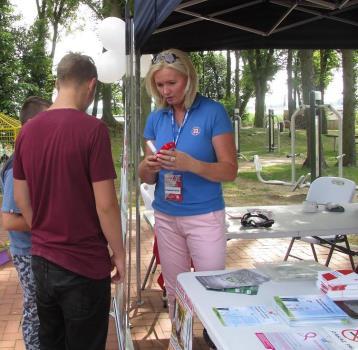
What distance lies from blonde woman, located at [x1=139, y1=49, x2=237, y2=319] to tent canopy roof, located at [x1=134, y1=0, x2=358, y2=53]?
782 mm

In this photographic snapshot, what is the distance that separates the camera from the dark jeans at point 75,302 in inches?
73.3

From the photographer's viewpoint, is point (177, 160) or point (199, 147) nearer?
point (177, 160)

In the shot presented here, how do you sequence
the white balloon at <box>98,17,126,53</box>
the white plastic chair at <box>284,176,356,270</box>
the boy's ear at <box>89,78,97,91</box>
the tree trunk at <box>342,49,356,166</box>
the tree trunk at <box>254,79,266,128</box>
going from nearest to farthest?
the boy's ear at <box>89,78,97,91</box>
the white balloon at <box>98,17,126,53</box>
the white plastic chair at <box>284,176,356,270</box>
the tree trunk at <box>342,49,356,166</box>
the tree trunk at <box>254,79,266,128</box>

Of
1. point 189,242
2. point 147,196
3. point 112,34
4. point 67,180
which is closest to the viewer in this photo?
point 67,180

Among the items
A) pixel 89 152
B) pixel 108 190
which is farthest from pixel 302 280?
pixel 89 152

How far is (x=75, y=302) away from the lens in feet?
6.12

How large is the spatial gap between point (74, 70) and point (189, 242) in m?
1.02

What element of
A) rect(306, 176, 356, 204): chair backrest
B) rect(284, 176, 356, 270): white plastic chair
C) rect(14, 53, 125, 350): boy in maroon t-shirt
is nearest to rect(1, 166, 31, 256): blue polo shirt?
rect(14, 53, 125, 350): boy in maroon t-shirt

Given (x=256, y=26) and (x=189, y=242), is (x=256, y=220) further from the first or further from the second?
(x=256, y=26)

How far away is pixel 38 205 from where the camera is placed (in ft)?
6.14

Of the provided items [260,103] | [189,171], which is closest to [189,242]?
[189,171]

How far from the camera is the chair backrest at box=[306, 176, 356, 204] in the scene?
4.43m

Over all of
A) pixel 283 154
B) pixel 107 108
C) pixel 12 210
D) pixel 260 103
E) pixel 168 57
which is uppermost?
pixel 260 103

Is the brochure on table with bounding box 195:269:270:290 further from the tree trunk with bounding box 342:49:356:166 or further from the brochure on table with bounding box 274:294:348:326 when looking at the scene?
the tree trunk with bounding box 342:49:356:166
